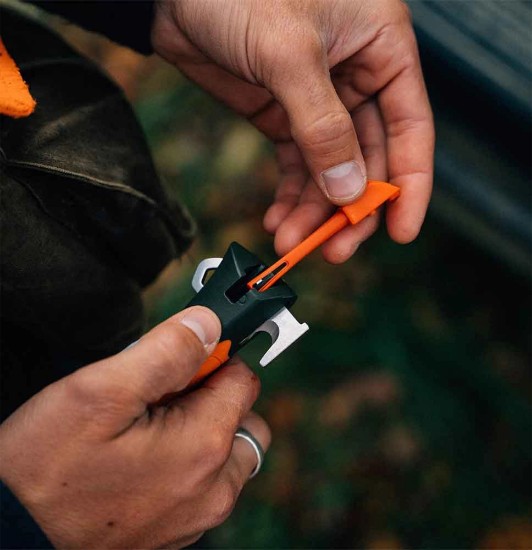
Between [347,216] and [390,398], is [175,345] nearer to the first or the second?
[347,216]

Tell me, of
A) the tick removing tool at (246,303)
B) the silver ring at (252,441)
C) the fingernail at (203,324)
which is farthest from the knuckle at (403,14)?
the silver ring at (252,441)

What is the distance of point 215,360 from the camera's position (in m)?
0.88

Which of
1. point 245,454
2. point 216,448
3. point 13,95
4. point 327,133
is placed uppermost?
point 13,95

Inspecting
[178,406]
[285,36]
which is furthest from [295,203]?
[178,406]

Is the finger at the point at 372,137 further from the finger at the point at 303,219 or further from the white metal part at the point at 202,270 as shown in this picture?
the white metal part at the point at 202,270

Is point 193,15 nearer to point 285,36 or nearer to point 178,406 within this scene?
point 285,36

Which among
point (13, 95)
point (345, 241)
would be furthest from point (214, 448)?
point (13, 95)

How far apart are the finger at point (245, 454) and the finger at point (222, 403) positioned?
0.28 ft

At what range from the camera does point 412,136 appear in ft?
3.49

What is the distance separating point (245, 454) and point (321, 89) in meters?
0.54

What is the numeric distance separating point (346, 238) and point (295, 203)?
0.55 feet

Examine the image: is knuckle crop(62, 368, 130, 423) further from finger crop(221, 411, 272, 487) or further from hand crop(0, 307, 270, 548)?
finger crop(221, 411, 272, 487)

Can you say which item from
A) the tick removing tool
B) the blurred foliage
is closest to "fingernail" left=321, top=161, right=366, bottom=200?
the tick removing tool

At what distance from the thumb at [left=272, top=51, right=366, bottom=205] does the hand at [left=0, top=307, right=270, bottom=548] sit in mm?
286
